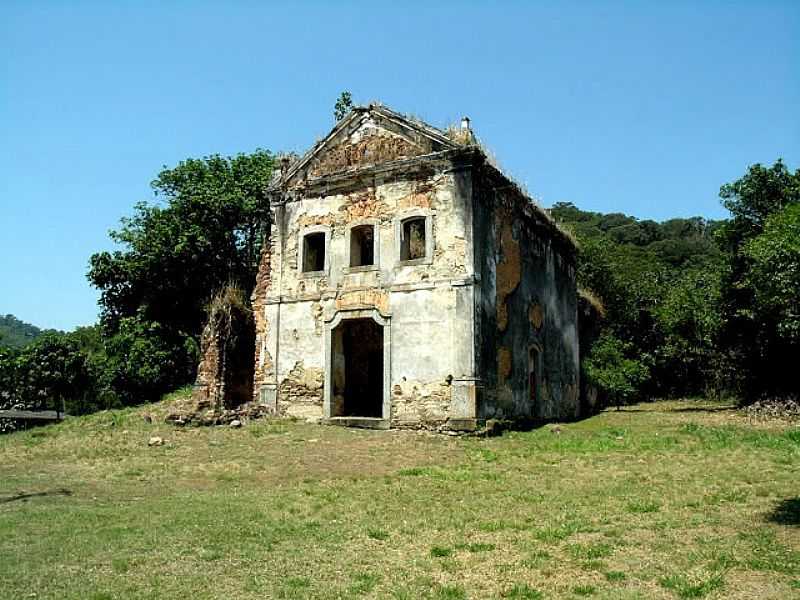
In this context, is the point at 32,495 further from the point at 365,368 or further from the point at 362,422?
the point at 365,368

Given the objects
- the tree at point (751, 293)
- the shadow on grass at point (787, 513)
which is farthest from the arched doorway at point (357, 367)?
the tree at point (751, 293)

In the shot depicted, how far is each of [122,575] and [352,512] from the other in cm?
326

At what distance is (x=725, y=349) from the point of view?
26.5 metres

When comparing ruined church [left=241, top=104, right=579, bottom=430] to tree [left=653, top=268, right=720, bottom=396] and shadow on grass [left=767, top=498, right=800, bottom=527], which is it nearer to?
shadow on grass [left=767, top=498, right=800, bottom=527]

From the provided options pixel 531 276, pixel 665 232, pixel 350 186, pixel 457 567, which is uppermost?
pixel 665 232

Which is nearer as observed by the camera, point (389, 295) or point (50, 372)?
point (389, 295)

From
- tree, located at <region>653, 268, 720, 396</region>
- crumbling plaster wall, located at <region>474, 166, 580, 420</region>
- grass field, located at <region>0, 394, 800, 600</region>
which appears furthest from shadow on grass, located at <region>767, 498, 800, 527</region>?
tree, located at <region>653, 268, 720, 396</region>

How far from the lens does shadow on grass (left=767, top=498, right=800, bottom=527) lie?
7.67m

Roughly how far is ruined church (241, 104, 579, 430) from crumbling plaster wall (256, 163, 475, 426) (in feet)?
0.10

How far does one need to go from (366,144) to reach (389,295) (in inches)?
166

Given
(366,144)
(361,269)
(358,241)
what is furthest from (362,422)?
(366,144)

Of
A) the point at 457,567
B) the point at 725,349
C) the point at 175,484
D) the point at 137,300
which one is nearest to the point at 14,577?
the point at 457,567

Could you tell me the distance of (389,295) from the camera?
1742 centimetres

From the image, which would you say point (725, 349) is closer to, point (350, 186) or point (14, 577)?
point (350, 186)
